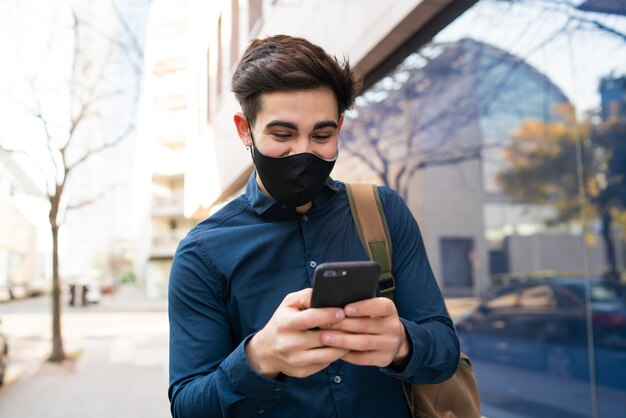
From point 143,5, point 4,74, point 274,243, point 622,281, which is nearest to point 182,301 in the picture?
point 274,243

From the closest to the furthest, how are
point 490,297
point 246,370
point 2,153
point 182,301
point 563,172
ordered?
point 246,370 < point 182,301 < point 2,153 < point 563,172 < point 490,297

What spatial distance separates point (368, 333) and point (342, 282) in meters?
0.12

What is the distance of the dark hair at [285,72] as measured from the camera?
1236 mm

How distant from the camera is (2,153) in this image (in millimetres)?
3730

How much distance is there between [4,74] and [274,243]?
3444mm

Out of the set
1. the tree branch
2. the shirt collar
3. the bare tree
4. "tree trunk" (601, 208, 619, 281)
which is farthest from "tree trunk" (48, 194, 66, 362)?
"tree trunk" (601, 208, 619, 281)

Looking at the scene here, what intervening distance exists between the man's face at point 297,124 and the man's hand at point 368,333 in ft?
1.53

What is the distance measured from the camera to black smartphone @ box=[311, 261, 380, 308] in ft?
2.92

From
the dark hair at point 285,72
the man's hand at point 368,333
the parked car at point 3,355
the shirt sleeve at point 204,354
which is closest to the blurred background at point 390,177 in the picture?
the parked car at point 3,355

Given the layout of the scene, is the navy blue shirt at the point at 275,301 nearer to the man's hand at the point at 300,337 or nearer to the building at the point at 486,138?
the man's hand at the point at 300,337

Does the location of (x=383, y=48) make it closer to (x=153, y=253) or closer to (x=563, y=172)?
(x=563, y=172)

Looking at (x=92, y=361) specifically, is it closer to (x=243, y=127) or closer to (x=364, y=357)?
(x=243, y=127)

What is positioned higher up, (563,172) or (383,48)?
(383,48)

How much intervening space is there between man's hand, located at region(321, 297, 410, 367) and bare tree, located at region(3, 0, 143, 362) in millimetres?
3644
